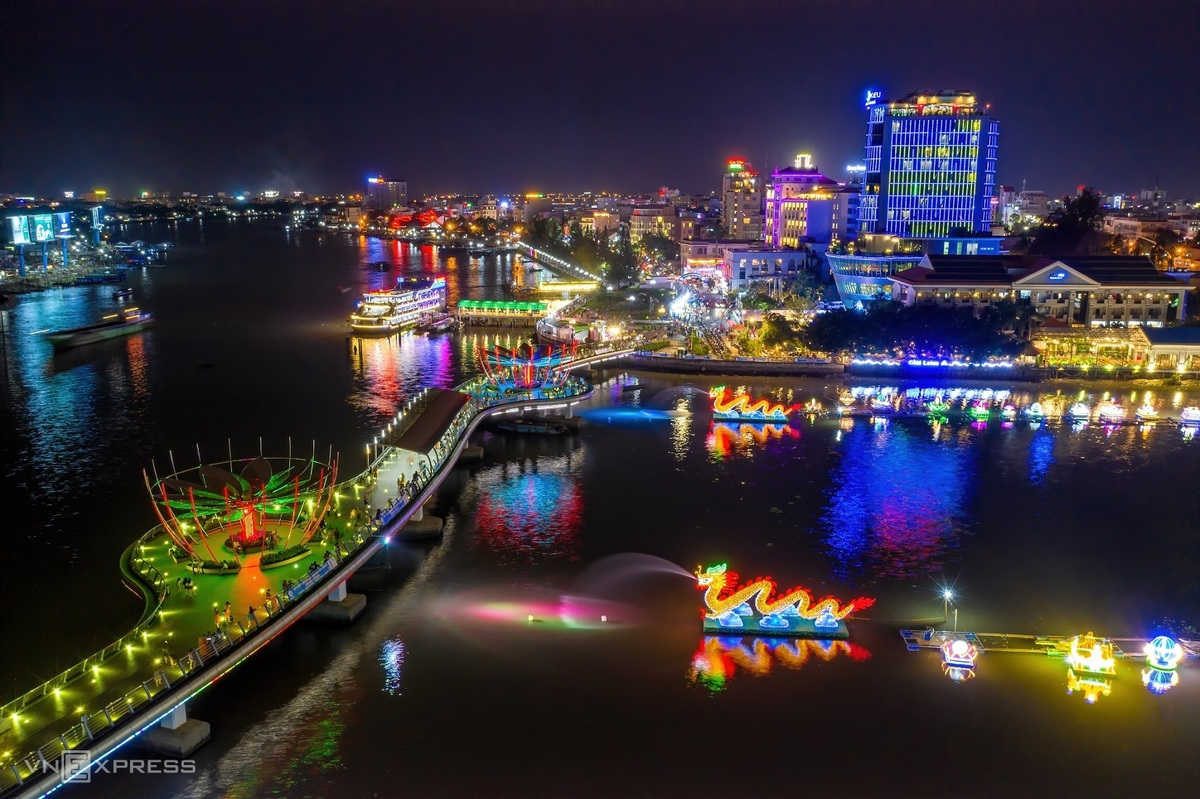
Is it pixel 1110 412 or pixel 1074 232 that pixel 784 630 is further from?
pixel 1074 232

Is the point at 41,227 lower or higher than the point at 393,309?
higher

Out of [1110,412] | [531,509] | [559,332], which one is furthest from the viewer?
[559,332]

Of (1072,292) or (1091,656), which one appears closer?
(1091,656)

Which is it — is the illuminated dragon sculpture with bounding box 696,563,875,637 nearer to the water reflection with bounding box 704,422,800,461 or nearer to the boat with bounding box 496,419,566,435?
the water reflection with bounding box 704,422,800,461

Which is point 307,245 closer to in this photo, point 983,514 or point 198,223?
point 198,223

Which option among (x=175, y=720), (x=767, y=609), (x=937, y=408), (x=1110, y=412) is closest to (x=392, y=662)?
(x=175, y=720)

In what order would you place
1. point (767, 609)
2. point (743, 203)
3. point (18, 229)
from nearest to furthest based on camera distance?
point (767, 609), point (18, 229), point (743, 203)

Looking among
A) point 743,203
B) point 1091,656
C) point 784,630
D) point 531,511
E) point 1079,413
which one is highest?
point 743,203
